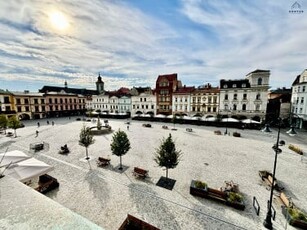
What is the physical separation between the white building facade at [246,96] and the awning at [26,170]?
39352mm

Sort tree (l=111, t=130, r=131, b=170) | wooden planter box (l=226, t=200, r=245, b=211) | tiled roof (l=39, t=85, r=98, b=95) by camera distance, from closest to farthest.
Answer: wooden planter box (l=226, t=200, r=245, b=211), tree (l=111, t=130, r=131, b=170), tiled roof (l=39, t=85, r=98, b=95)

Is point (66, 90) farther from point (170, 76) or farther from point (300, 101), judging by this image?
point (300, 101)

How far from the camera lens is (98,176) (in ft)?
41.3

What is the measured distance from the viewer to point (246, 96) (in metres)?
36.8

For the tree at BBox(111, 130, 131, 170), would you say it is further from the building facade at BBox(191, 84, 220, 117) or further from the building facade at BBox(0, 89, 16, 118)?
the building facade at BBox(0, 89, 16, 118)

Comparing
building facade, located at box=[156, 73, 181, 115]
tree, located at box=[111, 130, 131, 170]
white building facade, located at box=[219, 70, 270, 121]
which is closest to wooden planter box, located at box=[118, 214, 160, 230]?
tree, located at box=[111, 130, 131, 170]

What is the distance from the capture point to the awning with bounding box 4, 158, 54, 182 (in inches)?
361

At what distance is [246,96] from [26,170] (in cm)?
4263

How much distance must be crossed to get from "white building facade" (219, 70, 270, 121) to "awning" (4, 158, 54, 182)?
39352 mm

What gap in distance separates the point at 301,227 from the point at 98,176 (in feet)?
44.4

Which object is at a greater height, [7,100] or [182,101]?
[7,100]

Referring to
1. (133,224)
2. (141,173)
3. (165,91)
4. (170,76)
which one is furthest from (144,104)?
(133,224)

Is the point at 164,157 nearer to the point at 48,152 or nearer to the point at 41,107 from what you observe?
the point at 48,152

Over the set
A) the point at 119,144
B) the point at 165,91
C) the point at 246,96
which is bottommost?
the point at 119,144
